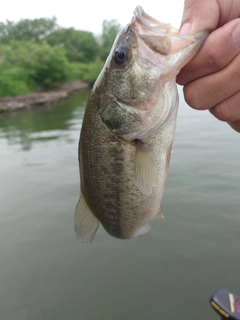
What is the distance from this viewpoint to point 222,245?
6.35m

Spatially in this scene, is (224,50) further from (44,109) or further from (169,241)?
(44,109)

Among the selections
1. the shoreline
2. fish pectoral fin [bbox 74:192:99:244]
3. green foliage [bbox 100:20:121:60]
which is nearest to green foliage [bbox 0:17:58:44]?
green foliage [bbox 100:20:121:60]

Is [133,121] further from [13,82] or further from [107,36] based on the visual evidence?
[107,36]

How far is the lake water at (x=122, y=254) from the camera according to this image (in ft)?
17.0

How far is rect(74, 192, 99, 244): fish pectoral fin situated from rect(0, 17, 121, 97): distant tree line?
107 ft

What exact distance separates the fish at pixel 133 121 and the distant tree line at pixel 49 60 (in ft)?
107

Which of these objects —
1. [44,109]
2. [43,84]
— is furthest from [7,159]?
[43,84]

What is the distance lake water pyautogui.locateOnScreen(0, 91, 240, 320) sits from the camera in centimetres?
518

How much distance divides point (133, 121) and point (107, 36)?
83.7 meters

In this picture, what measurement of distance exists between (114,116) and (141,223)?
2.73 feet

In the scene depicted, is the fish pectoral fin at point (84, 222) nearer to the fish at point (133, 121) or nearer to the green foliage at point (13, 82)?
the fish at point (133, 121)

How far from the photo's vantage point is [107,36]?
7944 centimetres

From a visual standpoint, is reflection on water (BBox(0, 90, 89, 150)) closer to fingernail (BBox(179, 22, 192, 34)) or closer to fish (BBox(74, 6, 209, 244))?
fish (BBox(74, 6, 209, 244))

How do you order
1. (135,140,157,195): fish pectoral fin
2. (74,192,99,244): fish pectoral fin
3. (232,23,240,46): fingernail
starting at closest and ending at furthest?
1. (232,23,240,46): fingernail
2. (135,140,157,195): fish pectoral fin
3. (74,192,99,244): fish pectoral fin
